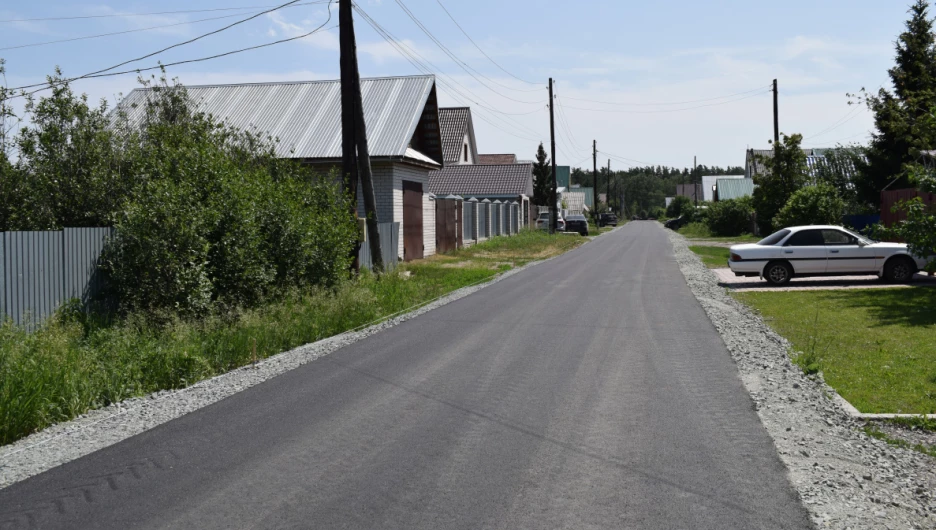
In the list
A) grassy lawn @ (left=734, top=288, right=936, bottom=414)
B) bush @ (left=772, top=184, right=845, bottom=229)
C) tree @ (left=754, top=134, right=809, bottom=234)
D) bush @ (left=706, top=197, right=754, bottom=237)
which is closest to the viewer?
grassy lawn @ (left=734, top=288, right=936, bottom=414)

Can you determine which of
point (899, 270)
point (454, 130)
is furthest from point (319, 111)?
point (454, 130)

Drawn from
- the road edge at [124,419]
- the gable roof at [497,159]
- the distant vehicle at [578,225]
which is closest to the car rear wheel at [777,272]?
the road edge at [124,419]

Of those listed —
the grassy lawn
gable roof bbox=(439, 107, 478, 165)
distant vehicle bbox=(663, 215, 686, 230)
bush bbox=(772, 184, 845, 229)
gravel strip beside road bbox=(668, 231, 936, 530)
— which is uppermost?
gable roof bbox=(439, 107, 478, 165)

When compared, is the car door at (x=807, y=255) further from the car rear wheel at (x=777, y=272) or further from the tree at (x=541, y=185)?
the tree at (x=541, y=185)

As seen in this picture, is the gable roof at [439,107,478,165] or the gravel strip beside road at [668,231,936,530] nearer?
the gravel strip beside road at [668,231,936,530]

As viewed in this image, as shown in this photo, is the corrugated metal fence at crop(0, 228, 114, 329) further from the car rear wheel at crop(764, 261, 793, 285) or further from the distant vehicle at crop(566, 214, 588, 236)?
the distant vehicle at crop(566, 214, 588, 236)

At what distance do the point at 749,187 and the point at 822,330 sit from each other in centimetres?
6924

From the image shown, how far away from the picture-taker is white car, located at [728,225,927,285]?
66.1 ft

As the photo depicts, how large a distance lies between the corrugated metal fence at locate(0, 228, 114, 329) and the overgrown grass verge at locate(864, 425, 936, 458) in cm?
1048

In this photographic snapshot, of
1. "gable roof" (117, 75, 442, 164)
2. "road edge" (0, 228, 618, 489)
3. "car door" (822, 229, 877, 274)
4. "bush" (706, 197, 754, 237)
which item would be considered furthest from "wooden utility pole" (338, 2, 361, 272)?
"bush" (706, 197, 754, 237)

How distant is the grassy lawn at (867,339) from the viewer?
28.0 feet

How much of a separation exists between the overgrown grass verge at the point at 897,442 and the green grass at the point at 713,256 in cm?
2122

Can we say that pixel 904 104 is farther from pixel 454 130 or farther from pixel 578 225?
pixel 578 225

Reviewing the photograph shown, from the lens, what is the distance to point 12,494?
591 centimetres
